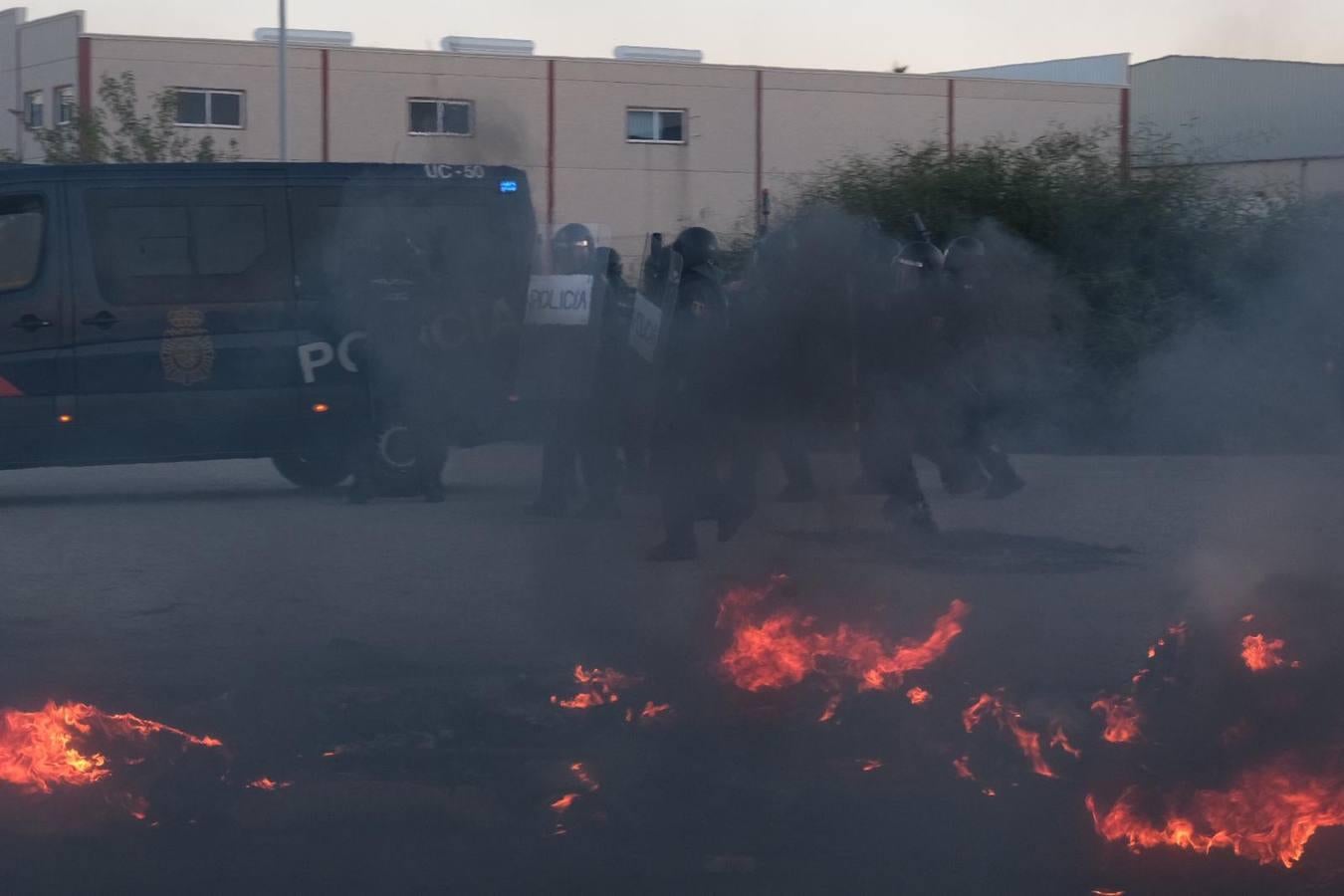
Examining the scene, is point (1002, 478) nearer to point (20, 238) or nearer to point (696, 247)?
point (696, 247)

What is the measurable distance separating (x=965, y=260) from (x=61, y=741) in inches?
125

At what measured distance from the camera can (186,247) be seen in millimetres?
10367

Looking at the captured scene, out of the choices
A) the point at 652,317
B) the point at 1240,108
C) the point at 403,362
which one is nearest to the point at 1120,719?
the point at 652,317

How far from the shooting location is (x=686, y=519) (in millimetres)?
7656

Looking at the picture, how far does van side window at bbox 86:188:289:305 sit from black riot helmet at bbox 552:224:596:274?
6.48 feet

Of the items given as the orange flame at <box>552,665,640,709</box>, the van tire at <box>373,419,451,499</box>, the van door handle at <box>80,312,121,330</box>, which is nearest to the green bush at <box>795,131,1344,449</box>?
the orange flame at <box>552,665,640,709</box>

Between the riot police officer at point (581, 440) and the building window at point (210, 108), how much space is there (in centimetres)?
2200

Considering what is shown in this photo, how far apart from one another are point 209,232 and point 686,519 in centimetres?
446

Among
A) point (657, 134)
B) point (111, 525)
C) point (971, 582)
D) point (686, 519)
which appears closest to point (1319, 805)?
point (971, 582)

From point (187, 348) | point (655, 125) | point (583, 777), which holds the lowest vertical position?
point (583, 777)

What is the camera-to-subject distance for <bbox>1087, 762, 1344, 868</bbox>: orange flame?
4.12 m

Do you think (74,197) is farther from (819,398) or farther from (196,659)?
(819,398)

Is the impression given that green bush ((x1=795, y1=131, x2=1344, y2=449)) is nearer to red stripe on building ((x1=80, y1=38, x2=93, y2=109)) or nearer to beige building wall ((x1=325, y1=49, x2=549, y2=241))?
beige building wall ((x1=325, y1=49, x2=549, y2=241))

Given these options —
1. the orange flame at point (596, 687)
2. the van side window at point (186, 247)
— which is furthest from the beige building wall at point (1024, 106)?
the orange flame at point (596, 687)
